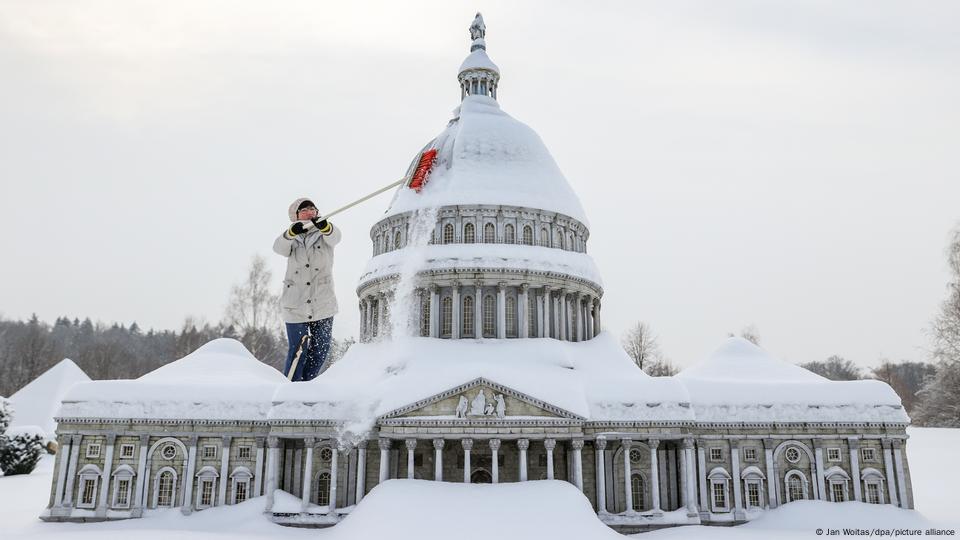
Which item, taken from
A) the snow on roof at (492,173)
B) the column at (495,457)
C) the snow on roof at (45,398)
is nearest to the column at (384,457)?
the column at (495,457)

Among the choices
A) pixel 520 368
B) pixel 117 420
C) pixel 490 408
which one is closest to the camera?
pixel 490 408

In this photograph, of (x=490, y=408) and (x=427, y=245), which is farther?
(x=427, y=245)

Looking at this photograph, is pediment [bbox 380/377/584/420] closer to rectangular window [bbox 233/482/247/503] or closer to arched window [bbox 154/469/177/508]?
rectangular window [bbox 233/482/247/503]

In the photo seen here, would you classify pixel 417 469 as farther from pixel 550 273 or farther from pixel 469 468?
pixel 550 273

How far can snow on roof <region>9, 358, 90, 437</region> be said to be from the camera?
6500 cm

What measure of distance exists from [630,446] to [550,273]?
13.8 m

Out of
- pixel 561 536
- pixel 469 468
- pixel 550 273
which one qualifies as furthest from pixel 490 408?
pixel 550 273

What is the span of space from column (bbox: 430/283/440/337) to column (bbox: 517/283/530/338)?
557 centimetres

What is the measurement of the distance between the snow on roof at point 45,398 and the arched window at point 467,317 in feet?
151

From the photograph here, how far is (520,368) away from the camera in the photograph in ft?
124

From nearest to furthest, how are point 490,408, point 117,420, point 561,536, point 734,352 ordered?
point 561,536 → point 490,408 → point 117,420 → point 734,352

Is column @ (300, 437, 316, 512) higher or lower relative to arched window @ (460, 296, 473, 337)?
lower

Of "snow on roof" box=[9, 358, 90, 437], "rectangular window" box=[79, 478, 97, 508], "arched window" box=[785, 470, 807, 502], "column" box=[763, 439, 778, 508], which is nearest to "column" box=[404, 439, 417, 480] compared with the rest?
"rectangular window" box=[79, 478, 97, 508]

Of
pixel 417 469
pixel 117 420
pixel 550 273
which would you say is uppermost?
pixel 550 273
